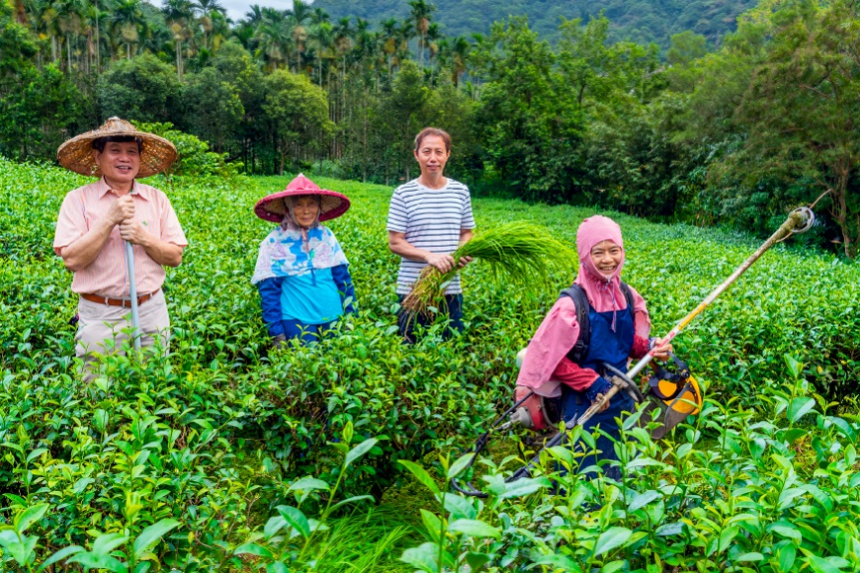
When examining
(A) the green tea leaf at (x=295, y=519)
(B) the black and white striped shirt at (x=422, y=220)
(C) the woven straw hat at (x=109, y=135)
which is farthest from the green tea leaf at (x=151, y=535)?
(B) the black and white striped shirt at (x=422, y=220)

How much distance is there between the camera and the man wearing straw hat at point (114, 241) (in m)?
3.01

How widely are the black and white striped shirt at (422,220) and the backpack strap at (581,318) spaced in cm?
110

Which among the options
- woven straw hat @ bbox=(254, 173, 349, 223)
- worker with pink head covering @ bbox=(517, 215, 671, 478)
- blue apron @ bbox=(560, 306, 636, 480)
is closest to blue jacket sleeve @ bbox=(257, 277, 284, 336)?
woven straw hat @ bbox=(254, 173, 349, 223)

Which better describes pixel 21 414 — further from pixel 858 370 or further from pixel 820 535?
pixel 858 370

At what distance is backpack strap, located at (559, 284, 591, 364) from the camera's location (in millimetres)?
2748

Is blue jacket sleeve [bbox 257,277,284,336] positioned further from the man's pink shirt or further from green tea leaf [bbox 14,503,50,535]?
green tea leaf [bbox 14,503,50,535]

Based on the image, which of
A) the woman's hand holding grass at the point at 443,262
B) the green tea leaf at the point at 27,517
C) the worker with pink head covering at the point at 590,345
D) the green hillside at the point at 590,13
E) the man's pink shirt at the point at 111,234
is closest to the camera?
the green tea leaf at the point at 27,517

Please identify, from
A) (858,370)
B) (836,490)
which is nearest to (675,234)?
(858,370)

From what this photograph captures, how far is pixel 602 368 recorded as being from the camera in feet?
9.39

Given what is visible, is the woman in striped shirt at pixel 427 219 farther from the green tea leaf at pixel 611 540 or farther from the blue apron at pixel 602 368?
the green tea leaf at pixel 611 540

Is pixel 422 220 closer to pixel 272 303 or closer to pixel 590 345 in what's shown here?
pixel 272 303

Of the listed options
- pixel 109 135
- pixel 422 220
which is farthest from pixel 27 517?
pixel 422 220

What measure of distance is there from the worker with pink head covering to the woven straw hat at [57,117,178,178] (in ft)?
6.40

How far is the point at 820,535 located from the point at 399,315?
8.70 feet
